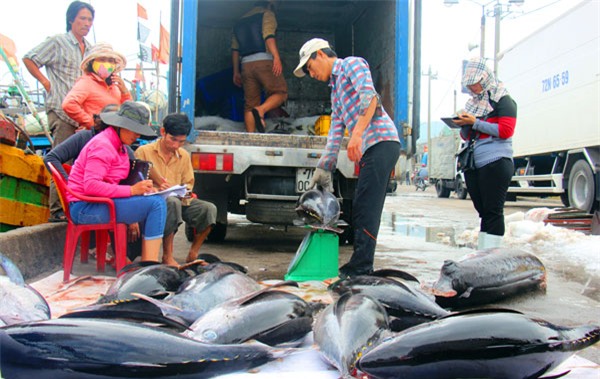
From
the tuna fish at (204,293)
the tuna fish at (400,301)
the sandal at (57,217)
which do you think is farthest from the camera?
the sandal at (57,217)

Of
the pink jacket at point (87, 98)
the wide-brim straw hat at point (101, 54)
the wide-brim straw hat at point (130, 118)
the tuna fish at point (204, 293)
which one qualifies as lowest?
the tuna fish at point (204, 293)

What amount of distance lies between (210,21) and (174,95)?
2709mm

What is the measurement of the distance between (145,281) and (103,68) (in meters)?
2.49

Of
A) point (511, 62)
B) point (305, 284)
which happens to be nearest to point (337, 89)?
point (305, 284)

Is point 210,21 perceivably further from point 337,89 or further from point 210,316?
point 210,316

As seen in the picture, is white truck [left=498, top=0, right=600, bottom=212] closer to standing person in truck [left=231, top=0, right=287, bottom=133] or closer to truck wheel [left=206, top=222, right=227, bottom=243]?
standing person in truck [left=231, top=0, right=287, bottom=133]

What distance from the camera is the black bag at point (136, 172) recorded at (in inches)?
151

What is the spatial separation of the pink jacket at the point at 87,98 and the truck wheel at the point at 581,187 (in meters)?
9.08

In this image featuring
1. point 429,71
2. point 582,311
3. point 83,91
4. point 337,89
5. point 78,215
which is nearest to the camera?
point 582,311

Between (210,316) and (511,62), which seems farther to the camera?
(511,62)

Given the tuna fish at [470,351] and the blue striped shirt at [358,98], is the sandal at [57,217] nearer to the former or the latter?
the blue striped shirt at [358,98]

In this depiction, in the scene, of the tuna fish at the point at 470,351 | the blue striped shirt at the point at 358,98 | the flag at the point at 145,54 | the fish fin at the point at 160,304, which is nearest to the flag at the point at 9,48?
the blue striped shirt at the point at 358,98

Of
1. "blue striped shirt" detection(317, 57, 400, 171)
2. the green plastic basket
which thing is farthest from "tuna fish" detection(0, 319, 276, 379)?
"blue striped shirt" detection(317, 57, 400, 171)

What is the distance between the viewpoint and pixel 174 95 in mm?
5184
